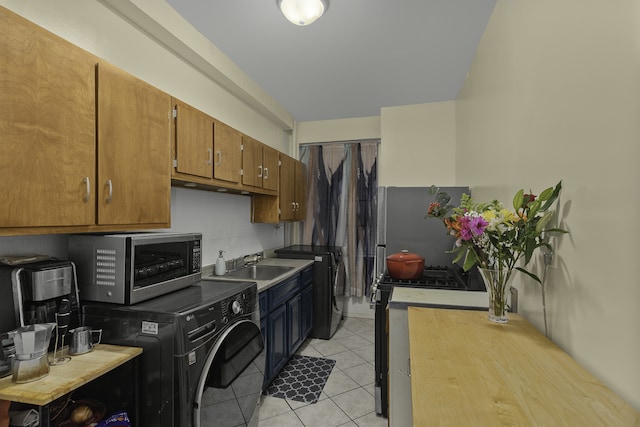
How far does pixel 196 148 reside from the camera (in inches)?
79.0

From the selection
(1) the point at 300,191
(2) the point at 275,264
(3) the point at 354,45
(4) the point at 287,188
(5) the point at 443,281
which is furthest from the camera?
(1) the point at 300,191

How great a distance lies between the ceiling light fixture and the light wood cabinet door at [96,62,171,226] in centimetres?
86

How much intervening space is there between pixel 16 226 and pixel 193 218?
1414mm

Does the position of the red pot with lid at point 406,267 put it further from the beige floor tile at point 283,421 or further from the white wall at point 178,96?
the white wall at point 178,96

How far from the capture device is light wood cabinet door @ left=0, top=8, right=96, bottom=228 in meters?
1.04


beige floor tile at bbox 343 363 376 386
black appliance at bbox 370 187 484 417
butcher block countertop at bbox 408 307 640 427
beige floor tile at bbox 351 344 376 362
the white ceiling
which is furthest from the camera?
beige floor tile at bbox 351 344 376 362

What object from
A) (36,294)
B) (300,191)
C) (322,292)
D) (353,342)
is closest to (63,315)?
(36,294)

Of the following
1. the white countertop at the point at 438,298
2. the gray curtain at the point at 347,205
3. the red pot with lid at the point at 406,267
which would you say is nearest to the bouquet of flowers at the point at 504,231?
the white countertop at the point at 438,298

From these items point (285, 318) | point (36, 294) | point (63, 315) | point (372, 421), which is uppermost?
point (36, 294)

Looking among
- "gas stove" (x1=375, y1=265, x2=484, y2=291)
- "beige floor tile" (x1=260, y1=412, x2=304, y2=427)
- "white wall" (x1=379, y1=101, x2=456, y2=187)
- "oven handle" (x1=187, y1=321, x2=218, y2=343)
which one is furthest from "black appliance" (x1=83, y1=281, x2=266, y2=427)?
"white wall" (x1=379, y1=101, x2=456, y2=187)

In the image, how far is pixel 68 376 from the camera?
42.7 inches

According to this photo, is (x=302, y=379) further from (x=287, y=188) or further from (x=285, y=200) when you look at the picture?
(x=287, y=188)

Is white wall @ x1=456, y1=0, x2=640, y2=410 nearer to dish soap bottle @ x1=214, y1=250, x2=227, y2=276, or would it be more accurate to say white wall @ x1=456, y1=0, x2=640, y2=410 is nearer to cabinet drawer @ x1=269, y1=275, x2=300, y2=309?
cabinet drawer @ x1=269, y1=275, x2=300, y2=309

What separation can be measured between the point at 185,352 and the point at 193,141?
126 cm
